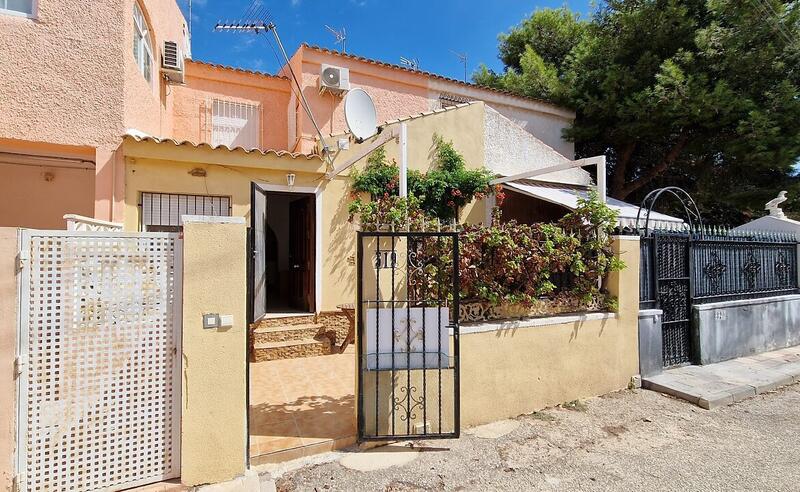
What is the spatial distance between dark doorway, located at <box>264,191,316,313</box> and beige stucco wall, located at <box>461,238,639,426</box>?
5.88 m


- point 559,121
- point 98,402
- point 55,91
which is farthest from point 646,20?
point 98,402

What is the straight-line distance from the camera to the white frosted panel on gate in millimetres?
5809

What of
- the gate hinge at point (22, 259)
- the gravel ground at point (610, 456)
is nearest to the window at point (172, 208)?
the gate hinge at point (22, 259)

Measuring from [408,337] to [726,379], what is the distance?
Answer: 25.5ft

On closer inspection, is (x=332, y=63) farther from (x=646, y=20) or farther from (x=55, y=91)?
(x=646, y=20)

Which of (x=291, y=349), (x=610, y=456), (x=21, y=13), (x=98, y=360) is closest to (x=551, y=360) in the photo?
(x=610, y=456)

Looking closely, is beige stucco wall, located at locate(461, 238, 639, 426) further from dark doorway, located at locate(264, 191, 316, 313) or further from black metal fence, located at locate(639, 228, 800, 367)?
dark doorway, located at locate(264, 191, 316, 313)

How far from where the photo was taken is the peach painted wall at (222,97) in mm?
14195

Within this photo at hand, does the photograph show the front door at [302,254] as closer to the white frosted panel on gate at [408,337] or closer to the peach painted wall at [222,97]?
the peach painted wall at [222,97]

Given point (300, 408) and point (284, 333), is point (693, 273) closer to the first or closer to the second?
point (300, 408)

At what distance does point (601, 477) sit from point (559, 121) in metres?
18.7

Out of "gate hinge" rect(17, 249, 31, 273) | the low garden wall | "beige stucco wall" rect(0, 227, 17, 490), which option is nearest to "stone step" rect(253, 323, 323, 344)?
"beige stucco wall" rect(0, 227, 17, 490)

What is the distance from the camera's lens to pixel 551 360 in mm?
7410

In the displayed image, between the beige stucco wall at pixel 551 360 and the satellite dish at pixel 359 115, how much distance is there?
6787mm
